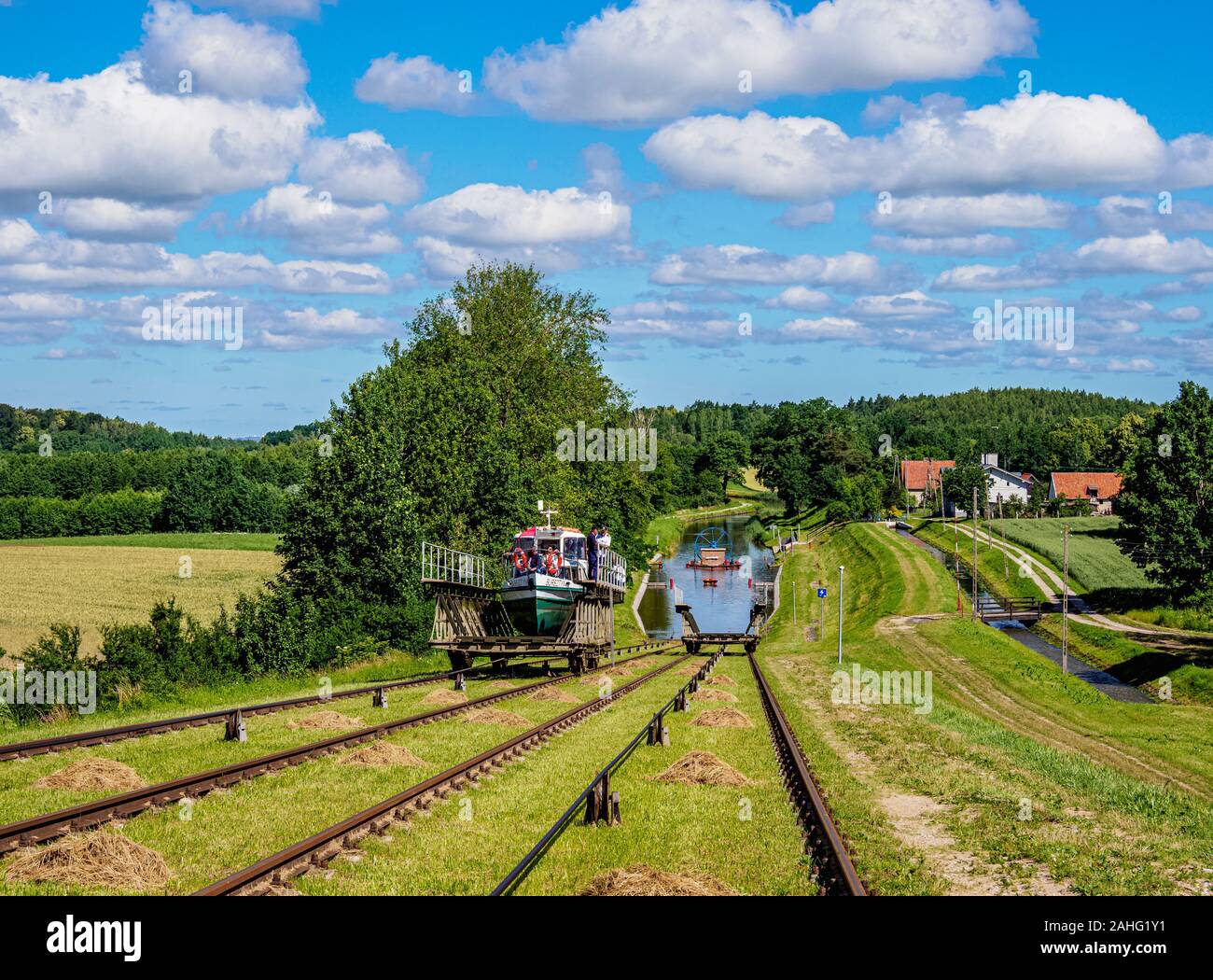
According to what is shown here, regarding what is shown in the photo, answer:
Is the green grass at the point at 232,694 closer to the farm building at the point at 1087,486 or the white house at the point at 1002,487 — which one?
the white house at the point at 1002,487

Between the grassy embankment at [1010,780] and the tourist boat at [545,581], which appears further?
the tourist boat at [545,581]

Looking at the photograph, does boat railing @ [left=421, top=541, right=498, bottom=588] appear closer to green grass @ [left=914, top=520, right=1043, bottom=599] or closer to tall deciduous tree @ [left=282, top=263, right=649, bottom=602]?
tall deciduous tree @ [left=282, top=263, right=649, bottom=602]

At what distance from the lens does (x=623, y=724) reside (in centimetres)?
2659

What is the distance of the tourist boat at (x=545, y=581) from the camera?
39094 millimetres

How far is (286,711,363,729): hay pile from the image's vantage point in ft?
77.1

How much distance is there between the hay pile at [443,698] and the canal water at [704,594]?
48969mm

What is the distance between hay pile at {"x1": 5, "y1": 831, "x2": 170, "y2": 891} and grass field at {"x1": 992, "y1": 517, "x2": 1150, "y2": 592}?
8660cm

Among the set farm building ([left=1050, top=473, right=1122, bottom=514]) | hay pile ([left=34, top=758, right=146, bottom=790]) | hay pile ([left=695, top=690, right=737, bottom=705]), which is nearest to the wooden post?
hay pile ([left=34, top=758, right=146, bottom=790])

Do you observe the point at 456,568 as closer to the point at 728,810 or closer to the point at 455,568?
the point at 455,568

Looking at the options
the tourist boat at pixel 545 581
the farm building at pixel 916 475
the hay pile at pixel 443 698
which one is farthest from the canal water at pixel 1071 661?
the farm building at pixel 916 475
